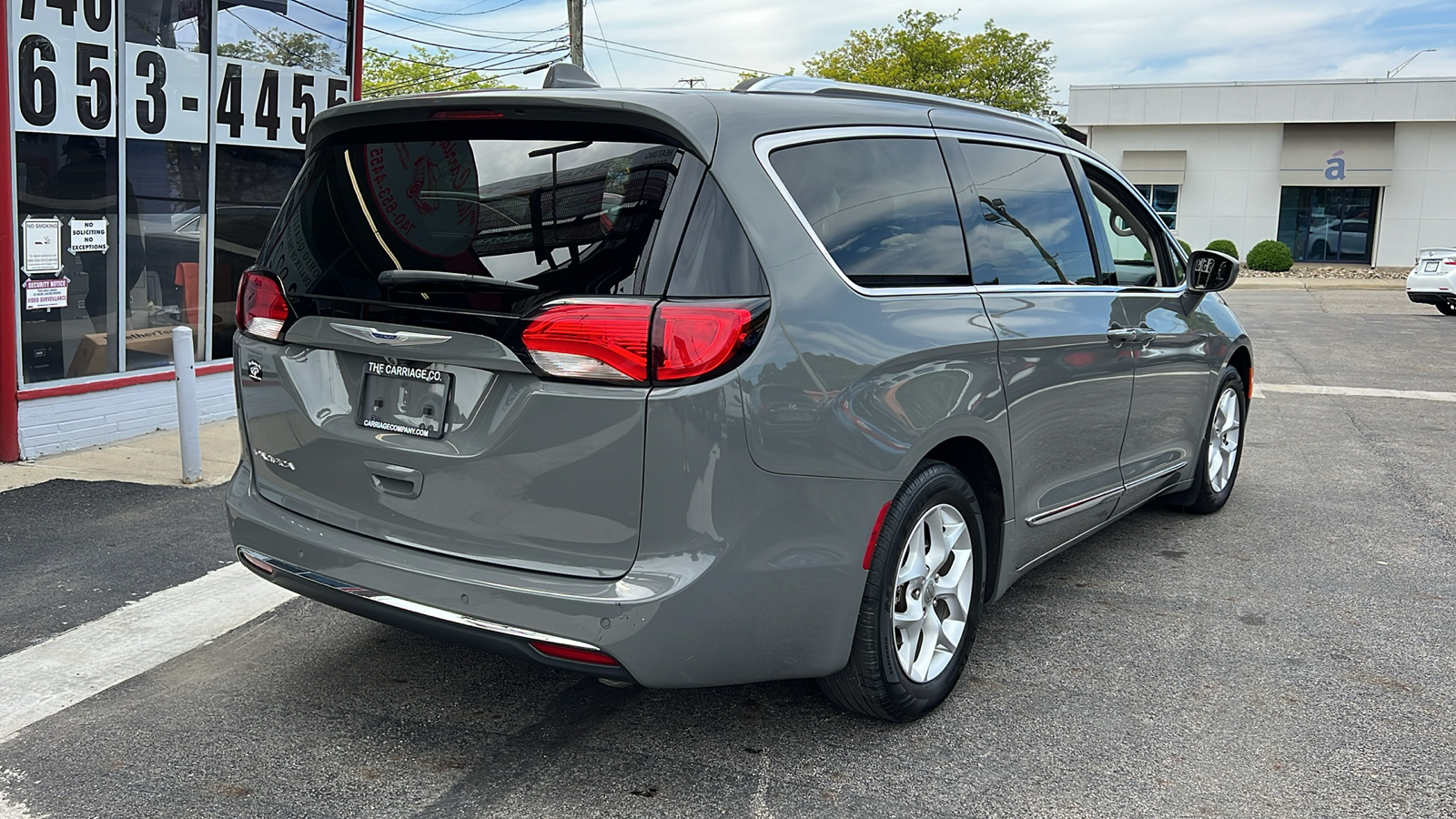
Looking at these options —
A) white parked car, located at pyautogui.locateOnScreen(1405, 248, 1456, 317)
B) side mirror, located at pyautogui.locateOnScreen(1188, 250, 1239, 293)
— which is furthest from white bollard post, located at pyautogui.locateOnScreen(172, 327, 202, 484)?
white parked car, located at pyautogui.locateOnScreen(1405, 248, 1456, 317)

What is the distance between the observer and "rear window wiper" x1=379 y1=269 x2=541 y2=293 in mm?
2887

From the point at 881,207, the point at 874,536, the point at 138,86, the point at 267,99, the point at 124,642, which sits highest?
the point at 267,99

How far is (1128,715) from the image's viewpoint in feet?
11.9

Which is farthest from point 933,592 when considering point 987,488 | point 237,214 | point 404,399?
point 237,214

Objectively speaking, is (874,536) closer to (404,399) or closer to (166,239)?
(404,399)

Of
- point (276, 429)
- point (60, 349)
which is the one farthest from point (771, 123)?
point (60, 349)

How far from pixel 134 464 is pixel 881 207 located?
5416 millimetres

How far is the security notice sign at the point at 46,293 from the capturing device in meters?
7.17

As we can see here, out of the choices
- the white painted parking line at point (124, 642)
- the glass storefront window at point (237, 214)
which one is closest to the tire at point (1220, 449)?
the white painted parking line at point (124, 642)

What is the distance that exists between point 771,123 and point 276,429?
1640mm

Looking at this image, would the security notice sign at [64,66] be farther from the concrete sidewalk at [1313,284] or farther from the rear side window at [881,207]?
the concrete sidewalk at [1313,284]

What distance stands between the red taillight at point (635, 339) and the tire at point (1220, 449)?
12.5 feet

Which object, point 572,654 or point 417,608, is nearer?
point 572,654

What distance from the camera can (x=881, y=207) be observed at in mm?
3438
